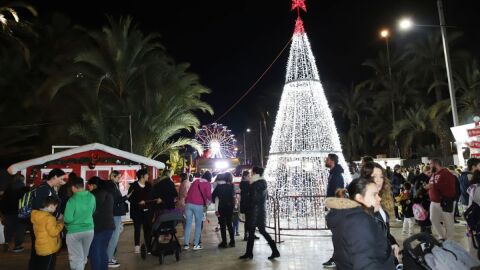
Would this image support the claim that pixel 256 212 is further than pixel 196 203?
No

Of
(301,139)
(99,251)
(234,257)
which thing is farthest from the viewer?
(301,139)

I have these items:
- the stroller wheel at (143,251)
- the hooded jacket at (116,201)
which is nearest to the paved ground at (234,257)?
the stroller wheel at (143,251)

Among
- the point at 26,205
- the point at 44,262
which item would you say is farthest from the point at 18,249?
the point at 44,262

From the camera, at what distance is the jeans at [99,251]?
242 inches

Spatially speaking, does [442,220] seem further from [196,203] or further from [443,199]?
[196,203]

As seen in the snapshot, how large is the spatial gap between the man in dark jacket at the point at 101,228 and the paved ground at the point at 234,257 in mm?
1492

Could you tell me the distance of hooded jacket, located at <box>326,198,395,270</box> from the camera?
9.40 feet

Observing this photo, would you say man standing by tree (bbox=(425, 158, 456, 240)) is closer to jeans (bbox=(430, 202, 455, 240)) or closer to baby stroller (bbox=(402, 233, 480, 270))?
jeans (bbox=(430, 202, 455, 240))

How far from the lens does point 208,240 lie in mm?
10438

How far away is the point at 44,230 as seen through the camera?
5.57 m

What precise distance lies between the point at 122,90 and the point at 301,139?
11430 millimetres

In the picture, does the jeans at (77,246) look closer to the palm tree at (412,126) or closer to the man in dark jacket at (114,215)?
the man in dark jacket at (114,215)

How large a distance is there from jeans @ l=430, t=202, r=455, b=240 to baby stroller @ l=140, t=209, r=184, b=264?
5536 millimetres

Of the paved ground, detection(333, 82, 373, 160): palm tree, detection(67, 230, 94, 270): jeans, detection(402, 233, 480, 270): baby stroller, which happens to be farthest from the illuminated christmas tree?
detection(333, 82, 373, 160): palm tree
